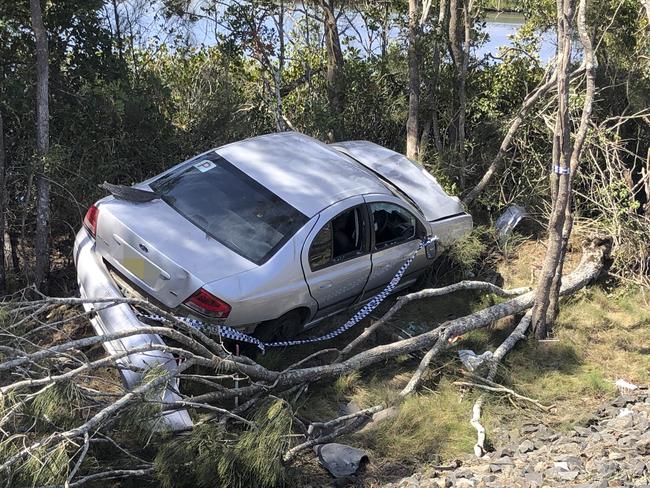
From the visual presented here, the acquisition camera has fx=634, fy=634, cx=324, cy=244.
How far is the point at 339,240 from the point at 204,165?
142 centimetres

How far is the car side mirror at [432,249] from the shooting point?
648cm

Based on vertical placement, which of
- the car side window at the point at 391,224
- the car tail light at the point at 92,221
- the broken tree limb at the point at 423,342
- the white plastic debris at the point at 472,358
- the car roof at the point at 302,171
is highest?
the car roof at the point at 302,171

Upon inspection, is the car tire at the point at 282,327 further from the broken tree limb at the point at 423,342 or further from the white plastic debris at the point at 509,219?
the white plastic debris at the point at 509,219

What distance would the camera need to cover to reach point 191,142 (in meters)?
7.71

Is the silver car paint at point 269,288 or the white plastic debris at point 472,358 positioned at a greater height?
the silver car paint at point 269,288

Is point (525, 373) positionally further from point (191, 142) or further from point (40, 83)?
point (40, 83)

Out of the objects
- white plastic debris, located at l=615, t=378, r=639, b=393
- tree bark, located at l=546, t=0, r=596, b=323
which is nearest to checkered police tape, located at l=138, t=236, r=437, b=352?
tree bark, located at l=546, t=0, r=596, b=323

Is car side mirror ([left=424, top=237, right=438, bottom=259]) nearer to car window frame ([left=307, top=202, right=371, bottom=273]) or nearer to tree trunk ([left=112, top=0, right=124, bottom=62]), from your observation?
car window frame ([left=307, top=202, right=371, bottom=273])

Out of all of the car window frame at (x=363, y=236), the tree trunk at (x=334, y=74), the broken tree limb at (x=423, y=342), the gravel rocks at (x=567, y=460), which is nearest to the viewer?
the gravel rocks at (x=567, y=460)

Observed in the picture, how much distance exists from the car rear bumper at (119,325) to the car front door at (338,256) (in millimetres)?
1440

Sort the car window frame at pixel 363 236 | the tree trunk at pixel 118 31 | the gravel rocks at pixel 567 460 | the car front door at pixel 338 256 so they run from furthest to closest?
the tree trunk at pixel 118 31, the car window frame at pixel 363 236, the car front door at pixel 338 256, the gravel rocks at pixel 567 460

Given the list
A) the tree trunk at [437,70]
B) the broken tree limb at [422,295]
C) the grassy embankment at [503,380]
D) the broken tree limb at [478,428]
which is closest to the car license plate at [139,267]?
the grassy embankment at [503,380]

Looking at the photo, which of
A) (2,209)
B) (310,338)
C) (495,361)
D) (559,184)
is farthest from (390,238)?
(2,209)

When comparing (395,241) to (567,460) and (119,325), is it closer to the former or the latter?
(567,460)
